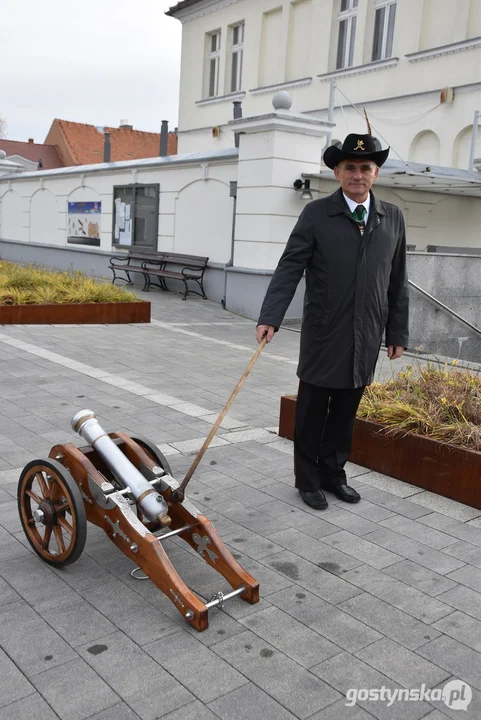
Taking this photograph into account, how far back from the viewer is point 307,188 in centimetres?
1259

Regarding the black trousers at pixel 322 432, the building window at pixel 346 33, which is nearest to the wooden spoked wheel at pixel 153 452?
the black trousers at pixel 322 432

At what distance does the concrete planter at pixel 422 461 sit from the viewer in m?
4.48

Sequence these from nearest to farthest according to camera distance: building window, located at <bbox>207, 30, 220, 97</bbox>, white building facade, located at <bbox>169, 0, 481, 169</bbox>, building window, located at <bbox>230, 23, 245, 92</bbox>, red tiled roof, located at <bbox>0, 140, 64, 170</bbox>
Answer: white building facade, located at <bbox>169, 0, 481, 169</bbox> < building window, located at <bbox>230, 23, 245, 92</bbox> < building window, located at <bbox>207, 30, 220, 97</bbox> < red tiled roof, located at <bbox>0, 140, 64, 170</bbox>

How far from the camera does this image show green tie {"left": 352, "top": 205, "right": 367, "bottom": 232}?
4.14 meters

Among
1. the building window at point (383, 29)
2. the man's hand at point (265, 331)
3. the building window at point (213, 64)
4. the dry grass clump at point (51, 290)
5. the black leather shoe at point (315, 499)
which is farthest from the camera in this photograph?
the building window at point (213, 64)

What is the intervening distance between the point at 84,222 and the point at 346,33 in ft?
27.7

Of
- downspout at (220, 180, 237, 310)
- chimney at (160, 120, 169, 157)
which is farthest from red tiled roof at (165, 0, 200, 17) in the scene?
downspout at (220, 180, 237, 310)

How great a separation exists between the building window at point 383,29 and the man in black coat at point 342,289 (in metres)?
15.9

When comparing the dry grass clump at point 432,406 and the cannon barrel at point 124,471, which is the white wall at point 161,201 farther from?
the cannon barrel at point 124,471

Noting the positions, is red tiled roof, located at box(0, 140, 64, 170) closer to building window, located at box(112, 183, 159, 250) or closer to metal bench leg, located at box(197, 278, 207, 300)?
building window, located at box(112, 183, 159, 250)

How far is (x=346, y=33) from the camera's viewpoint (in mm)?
19359

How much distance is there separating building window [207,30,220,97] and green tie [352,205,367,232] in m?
21.2

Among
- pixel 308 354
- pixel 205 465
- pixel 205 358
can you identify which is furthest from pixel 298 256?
pixel 205 358

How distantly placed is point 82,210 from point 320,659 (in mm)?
17407
